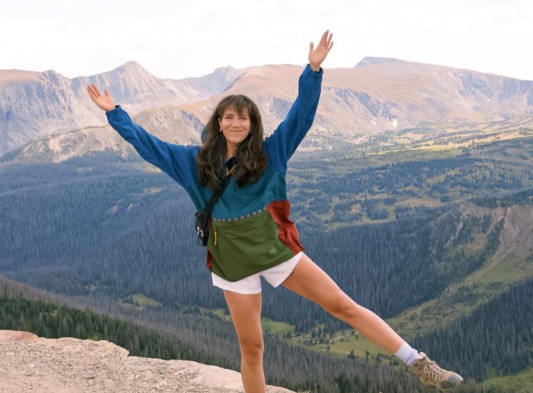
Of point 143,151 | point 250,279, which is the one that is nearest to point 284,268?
point 250,279

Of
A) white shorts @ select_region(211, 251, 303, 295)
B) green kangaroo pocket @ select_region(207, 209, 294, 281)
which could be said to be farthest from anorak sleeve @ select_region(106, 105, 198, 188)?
white shorts @ select_region(211, 251, 303, 295)

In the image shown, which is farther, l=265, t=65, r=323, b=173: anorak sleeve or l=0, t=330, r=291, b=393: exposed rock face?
l=0, t=330, r=291, b=393: exposed rock face

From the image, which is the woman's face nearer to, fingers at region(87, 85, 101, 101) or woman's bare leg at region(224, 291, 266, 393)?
fingers at region(87, 85, 101, 101)

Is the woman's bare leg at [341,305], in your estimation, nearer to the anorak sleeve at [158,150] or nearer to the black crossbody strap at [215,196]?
the black crossbody strap at [215,196]

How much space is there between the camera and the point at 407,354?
11.5 meters

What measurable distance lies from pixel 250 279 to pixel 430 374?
3.56m

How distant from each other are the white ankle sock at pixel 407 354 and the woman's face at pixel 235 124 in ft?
15.3

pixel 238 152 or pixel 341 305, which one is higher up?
pixel 238 152

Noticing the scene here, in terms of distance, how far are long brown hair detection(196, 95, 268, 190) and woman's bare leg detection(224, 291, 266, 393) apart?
2.10 metres

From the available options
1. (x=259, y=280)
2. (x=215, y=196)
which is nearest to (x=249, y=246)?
(x=259, y=280)

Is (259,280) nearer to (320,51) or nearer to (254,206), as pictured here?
(254,206)

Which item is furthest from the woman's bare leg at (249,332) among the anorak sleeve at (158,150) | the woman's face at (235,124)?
the woman's face at (235,124)

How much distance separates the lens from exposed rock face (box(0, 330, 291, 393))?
18.5 metres

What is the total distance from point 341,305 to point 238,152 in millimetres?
3227
